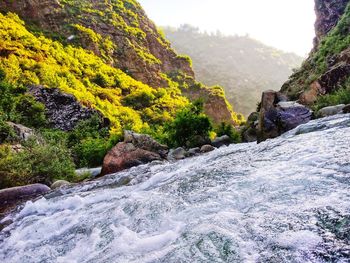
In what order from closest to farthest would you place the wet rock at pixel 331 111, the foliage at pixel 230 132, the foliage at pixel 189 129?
the wet rock at pixel 331 111 → the foliage at pixel 189 129 → the foliage at pixel 230 132

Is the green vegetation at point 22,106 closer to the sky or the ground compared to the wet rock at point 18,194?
closer to the sky

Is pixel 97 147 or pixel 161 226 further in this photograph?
pixel 97 147

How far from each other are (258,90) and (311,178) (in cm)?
9645

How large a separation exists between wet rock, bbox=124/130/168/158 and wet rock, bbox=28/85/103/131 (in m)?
10.2

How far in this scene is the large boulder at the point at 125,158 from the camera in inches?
521

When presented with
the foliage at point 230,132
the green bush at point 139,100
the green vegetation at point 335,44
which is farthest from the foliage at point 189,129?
the green bush at point 139,100

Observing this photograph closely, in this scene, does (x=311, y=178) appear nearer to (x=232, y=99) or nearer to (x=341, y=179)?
(x=341, y=179)

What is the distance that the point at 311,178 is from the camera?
539cm

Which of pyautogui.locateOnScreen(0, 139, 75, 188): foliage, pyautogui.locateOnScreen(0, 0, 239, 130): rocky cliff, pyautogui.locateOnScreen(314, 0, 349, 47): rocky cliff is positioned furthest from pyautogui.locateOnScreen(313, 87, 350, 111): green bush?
pyautogui.locateOnScreen(314, 0, 349, 47): rocky cliff

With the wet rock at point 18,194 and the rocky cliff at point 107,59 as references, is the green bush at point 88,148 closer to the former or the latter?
the rocky cliff at point 107,59

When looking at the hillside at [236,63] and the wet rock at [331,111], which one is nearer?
the wet rock at [331,111]

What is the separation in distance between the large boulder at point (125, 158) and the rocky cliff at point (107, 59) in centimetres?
1359

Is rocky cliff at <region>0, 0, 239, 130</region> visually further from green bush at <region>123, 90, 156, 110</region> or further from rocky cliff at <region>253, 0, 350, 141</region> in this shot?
rocky cliff at <region>253, 0, 350, 141</region>

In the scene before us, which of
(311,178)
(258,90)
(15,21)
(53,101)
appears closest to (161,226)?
(311,178)
